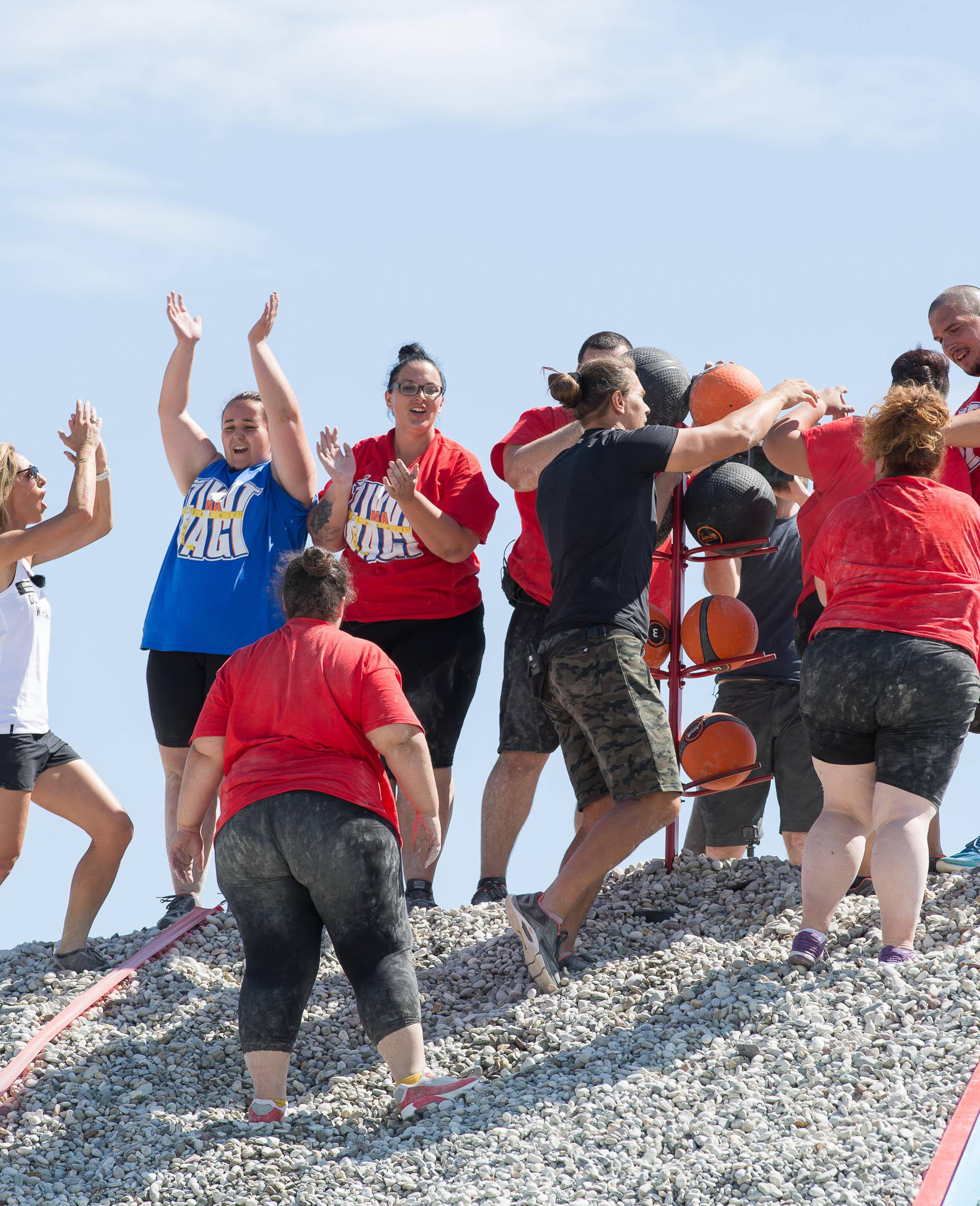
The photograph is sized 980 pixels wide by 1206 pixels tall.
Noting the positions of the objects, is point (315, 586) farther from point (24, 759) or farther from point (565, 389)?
point (24, 759)

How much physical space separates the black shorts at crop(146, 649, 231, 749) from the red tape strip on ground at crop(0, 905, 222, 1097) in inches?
34.8

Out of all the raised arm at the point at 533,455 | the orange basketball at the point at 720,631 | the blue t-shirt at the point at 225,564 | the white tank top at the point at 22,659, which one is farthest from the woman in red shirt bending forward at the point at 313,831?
the orange basketball at the point at 720,631

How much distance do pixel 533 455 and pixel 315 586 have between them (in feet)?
5.21

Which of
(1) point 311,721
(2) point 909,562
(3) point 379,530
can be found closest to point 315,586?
(1) point 311,721

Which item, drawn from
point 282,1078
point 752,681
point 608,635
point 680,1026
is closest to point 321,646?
point 608,635

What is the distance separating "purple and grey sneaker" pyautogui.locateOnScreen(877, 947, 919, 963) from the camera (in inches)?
214

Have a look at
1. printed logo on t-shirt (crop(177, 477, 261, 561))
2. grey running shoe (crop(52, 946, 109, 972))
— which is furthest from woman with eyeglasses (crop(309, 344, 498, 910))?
grey running shoe (crop(52, 946, 109, 972))

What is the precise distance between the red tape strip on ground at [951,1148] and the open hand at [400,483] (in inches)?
140

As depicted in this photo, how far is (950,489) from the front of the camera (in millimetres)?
5746

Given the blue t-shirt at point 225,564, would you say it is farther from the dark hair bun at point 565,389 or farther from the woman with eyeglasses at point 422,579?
the dark hair bun at point 565,389

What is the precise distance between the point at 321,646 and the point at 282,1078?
5.07 ft

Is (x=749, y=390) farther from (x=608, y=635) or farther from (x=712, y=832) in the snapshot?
(x=712, y=832)

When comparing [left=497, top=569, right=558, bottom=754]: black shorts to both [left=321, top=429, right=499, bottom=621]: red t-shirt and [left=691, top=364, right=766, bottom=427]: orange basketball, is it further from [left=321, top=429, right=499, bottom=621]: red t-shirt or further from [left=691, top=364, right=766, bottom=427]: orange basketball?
[left=691, top=364, right=766, bottom=427]: orange basketball

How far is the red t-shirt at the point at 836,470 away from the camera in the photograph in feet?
21.0
